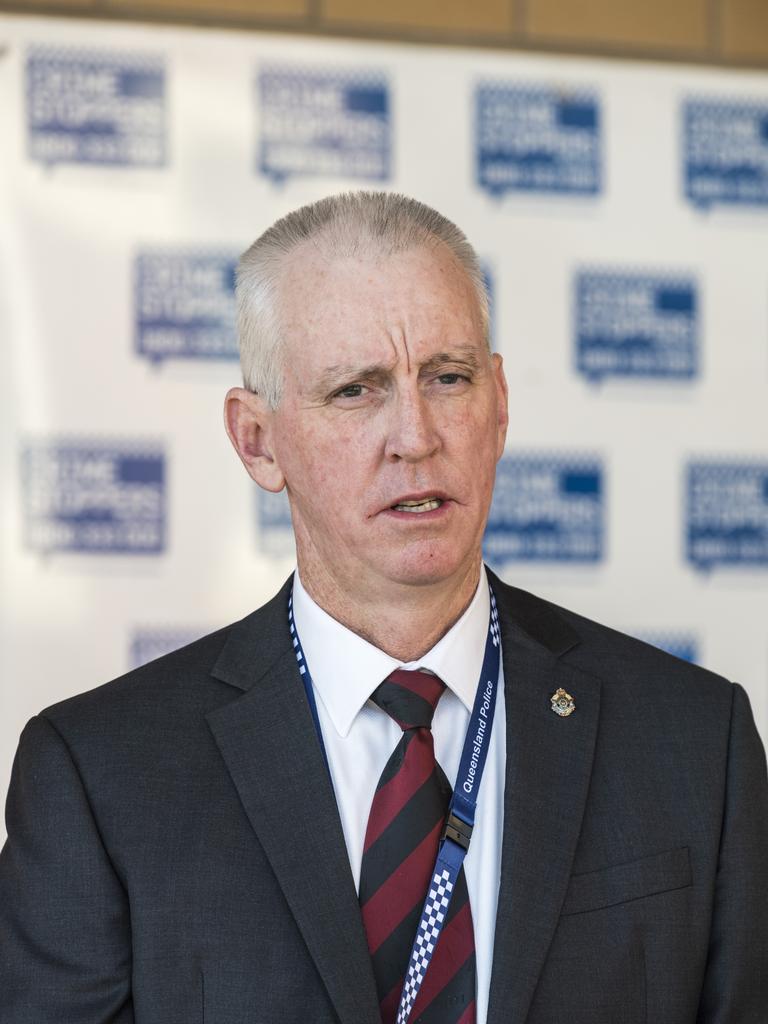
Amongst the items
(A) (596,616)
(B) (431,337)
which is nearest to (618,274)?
(A) (596,616)

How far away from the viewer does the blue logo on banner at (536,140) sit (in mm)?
3072

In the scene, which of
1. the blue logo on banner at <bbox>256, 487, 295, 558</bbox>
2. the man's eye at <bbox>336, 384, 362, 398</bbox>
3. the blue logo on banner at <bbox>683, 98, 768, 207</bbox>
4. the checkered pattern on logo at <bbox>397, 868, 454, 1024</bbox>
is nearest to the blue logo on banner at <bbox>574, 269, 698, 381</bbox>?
the blue logo on banner at <bbox>683, 98, 768, 207</bbox>

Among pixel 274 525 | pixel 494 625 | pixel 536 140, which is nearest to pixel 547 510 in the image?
pixel 274 525

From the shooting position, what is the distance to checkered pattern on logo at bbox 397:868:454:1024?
1.55 m

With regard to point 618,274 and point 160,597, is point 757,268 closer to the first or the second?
point 618,274

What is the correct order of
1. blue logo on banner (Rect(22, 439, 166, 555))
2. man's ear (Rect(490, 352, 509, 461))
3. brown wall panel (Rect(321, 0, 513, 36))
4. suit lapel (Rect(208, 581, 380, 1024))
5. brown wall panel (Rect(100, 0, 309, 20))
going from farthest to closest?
brown wall panel (Rect(321, 0, 513, 36)) < brown wall panel (Rect(100, 0, 309, 20)) < blue logo on banner (Rect(22, 439, 166, 555)) < man's ear (Rect(490, 352, 509, 461)) < suit lapel (Rect(208, 581, 380, 1024))

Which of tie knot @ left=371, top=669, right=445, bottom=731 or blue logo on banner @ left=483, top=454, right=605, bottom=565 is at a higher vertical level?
blue logo on banner @ left=483, top=454, right=605, bottom=565

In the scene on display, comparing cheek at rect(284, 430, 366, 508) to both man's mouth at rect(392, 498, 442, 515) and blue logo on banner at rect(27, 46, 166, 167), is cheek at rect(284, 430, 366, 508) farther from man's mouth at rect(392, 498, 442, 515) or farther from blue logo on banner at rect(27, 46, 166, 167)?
blue logo on banner at rect(27, 46, 166, 167)

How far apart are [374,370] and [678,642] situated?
1629mm

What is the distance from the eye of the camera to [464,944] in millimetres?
1583

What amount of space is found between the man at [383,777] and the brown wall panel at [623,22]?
1.54 meters

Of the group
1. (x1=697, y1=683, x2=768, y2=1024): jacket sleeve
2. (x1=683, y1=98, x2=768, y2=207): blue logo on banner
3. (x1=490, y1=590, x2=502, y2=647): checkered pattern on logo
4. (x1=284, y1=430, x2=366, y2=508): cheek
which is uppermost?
(x1=683, y1=98, x2=768, y2=207): blue logo on banner

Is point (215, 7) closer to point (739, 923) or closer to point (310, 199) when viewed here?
point (310, 199)

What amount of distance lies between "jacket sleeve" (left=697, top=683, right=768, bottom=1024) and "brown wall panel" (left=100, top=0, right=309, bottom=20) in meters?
2.01
